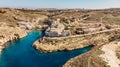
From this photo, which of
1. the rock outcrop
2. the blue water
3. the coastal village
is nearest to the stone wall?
the coastal village

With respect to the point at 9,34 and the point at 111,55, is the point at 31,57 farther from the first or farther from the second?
the point at 9,34

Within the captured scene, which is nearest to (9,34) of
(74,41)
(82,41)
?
(74,41)

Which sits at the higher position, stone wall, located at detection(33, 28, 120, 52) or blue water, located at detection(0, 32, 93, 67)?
stone wall, located at detection(33, 28, 120, 52)

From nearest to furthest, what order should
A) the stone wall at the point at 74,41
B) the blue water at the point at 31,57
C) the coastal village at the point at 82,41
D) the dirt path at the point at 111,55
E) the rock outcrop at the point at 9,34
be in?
the dirt path at the point at 111,55, the coastal village at the point at 82,41, the blue water at the point at 31,57, the stone wall at the point at 74,41, the rock outcrop at the point at 9,34

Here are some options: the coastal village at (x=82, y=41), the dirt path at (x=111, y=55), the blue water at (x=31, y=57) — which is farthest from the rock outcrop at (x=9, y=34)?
the dirt path at (x=111, y=55)

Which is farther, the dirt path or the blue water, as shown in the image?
the blue water

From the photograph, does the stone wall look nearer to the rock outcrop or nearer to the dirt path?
the dirt path

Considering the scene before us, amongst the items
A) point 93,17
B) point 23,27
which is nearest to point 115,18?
point 93,17

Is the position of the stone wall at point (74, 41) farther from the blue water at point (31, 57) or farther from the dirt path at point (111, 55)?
the dirt path at point (111, 55)
